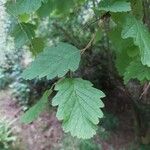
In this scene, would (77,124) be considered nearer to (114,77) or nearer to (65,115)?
(65,115)

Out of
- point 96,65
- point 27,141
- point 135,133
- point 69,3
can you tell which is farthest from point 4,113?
point 69,3

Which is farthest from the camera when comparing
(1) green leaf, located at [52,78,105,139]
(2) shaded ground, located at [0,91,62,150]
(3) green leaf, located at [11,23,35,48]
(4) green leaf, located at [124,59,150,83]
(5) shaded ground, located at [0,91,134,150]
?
(2) shaded ground, located at [0,91,62,150]

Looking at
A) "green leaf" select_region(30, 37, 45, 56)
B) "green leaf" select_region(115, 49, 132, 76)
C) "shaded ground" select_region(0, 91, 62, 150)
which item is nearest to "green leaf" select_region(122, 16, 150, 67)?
"green leaf" select_region(115, 49, 132, 76)

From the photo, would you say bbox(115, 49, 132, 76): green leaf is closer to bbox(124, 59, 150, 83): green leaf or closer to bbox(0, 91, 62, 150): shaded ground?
bbox(124, 59, 150, 83): green leaf

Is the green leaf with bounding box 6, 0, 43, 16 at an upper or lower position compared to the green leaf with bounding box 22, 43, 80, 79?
upper

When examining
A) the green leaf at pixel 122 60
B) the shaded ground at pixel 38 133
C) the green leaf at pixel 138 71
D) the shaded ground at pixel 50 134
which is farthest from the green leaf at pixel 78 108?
the shaded ground at pixel 38 133

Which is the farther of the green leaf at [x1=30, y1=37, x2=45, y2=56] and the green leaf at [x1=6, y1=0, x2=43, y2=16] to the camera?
the green leaf at [x1=30, y1=37, x2=45, y2=56]

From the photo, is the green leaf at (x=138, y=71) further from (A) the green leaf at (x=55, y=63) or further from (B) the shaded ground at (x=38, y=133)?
(B) the shaded ground at (x=38, y=133)

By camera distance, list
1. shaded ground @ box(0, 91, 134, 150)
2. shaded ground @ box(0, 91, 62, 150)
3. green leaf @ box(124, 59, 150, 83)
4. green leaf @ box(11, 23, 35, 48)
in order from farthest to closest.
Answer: shaded ground @ box(0, 91, 62, 150)
shaded ground @ box(0, 91, 134, 150)
green leaf @ box(11, 23, 35, 48)
green leaf @ box(124, 59, 150, 83)
